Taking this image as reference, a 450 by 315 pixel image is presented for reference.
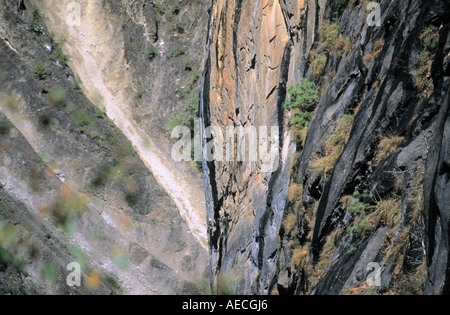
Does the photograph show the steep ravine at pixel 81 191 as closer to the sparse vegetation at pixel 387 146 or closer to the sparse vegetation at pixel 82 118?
the sparse vegetation at pixel 82 118

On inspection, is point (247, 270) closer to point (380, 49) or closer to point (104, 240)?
point (380, 49)

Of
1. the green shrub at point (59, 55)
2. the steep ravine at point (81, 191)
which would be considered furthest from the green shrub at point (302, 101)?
the green shrub at point (59, 55)

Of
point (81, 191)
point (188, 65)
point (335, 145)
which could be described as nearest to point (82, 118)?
point (81, 191)

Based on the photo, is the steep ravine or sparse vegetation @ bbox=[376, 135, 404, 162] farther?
the steep ravine

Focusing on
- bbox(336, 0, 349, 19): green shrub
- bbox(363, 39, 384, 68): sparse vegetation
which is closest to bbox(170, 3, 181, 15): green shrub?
bbox(336, 0, 349, 19): green shrub

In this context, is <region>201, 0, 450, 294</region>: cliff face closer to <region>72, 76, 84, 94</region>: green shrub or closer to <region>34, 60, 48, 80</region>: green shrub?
<region>72, 76, 84, 94</region>: green shrub
